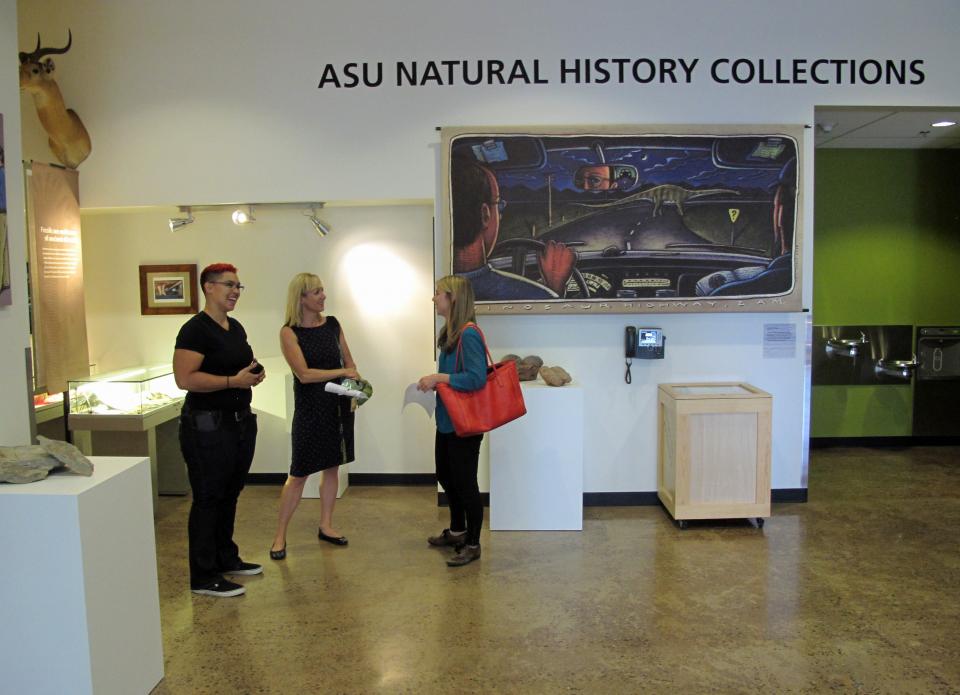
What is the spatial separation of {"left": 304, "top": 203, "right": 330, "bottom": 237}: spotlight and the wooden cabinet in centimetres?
280

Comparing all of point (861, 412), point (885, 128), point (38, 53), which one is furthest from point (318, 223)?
point (861, 412)

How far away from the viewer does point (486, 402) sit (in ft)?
13.0

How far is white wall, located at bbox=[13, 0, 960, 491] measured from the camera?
5.04 metres

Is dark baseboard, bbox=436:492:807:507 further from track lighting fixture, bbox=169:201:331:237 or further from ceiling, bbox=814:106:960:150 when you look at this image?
ceiling, bbox=814:106:960:150

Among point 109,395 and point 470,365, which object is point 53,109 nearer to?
point 109,395

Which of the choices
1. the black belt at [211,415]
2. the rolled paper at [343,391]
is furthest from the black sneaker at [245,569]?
the rolled paper at [343,391]

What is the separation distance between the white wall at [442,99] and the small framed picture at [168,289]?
Answer: 694 millimetres

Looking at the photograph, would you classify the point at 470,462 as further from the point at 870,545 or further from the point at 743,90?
the point at 743,90

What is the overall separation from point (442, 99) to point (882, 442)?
17.3ft

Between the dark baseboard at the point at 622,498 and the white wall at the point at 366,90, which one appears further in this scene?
the dark baseboard at the point at 622,498

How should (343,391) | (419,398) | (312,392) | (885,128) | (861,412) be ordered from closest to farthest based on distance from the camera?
(343,391) → (312,392) → (419,398) → (885,128) → (861,412)

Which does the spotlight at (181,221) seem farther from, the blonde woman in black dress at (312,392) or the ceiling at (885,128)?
the ceiling at (885,128)

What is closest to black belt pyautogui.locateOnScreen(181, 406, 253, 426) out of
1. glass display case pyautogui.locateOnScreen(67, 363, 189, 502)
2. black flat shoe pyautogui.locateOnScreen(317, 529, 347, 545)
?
black flat shoe pyautogui.locateOnScreen(317, 529, 347, 545)

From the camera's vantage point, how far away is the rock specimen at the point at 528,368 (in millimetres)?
4898
